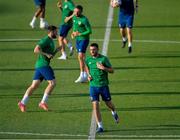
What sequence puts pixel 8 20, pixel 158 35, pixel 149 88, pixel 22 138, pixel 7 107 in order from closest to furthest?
pixel 22 138 → pixel 7 107 → pixel 149 88 → pixel 158 35 → pixel 8 20

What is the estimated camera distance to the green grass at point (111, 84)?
20.1 m

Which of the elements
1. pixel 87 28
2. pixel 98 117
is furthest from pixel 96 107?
pixel 87 28

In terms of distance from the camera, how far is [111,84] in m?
24.1

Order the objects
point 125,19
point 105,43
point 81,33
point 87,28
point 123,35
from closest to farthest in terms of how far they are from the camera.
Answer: point 87,28
point 81,33
point 125,19
point 123,35
point 105,43

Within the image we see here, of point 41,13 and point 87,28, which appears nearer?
point 87,28

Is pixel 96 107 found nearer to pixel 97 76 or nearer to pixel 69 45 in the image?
pixel 97 76

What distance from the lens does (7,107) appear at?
21719 mm

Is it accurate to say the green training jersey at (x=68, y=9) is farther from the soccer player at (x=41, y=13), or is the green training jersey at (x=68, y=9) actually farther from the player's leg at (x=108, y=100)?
the player's leg at (x=108, y=100)

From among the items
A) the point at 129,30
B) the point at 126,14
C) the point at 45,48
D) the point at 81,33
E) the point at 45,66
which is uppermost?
the point at 45,48

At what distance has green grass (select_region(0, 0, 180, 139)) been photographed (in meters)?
20.1

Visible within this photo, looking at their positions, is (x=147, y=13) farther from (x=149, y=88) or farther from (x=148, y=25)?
(x=149, y=88)

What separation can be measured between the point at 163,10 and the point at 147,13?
3.17ft

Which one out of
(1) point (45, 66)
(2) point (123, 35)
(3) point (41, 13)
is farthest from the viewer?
(3) point (41, 13)

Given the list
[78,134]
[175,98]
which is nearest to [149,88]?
[175,98]
